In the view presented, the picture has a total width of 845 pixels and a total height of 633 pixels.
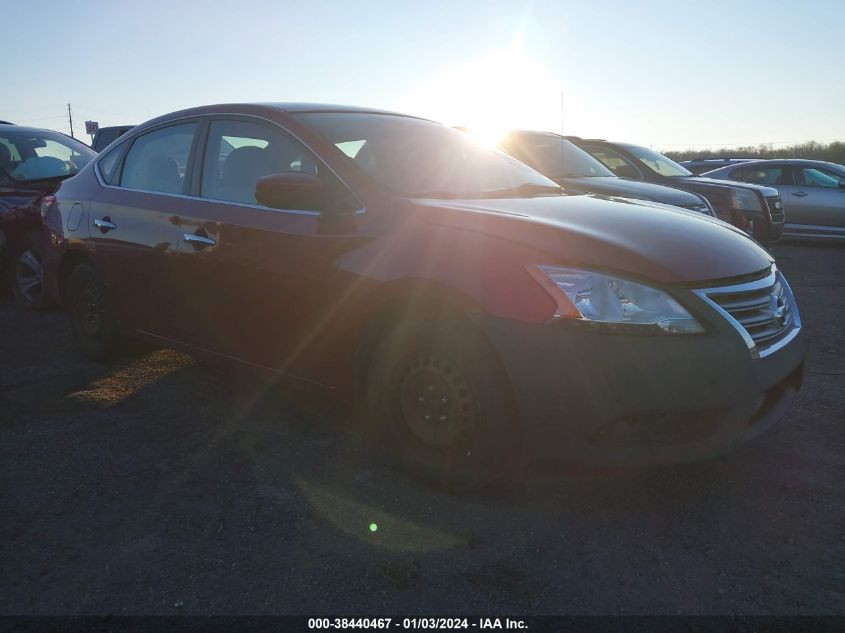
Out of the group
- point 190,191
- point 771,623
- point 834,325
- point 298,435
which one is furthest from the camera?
point 834,325

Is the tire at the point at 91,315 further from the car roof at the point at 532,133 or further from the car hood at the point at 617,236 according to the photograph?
the car roof at the point at 532,133

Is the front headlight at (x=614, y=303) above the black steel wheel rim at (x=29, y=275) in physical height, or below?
above

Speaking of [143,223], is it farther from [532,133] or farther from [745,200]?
[745,200]

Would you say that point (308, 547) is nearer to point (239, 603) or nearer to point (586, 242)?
point (239, 603)

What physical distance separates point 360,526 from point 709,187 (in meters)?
8.46

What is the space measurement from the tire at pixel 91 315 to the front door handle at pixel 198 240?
111cm

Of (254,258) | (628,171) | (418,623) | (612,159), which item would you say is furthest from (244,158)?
(612,159)

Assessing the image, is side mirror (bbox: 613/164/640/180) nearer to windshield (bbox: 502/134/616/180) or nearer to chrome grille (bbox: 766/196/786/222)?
windshield (bbox: 502/134/616/180)

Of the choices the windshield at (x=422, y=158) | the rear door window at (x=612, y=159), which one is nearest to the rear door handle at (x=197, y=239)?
the windshield at (x=422, y=158)

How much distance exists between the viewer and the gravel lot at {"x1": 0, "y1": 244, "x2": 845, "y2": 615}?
2.39 meters

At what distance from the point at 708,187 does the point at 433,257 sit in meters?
7.95

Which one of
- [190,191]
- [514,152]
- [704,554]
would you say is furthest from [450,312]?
[514,152]

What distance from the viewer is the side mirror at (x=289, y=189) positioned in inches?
127

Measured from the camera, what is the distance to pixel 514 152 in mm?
8117
